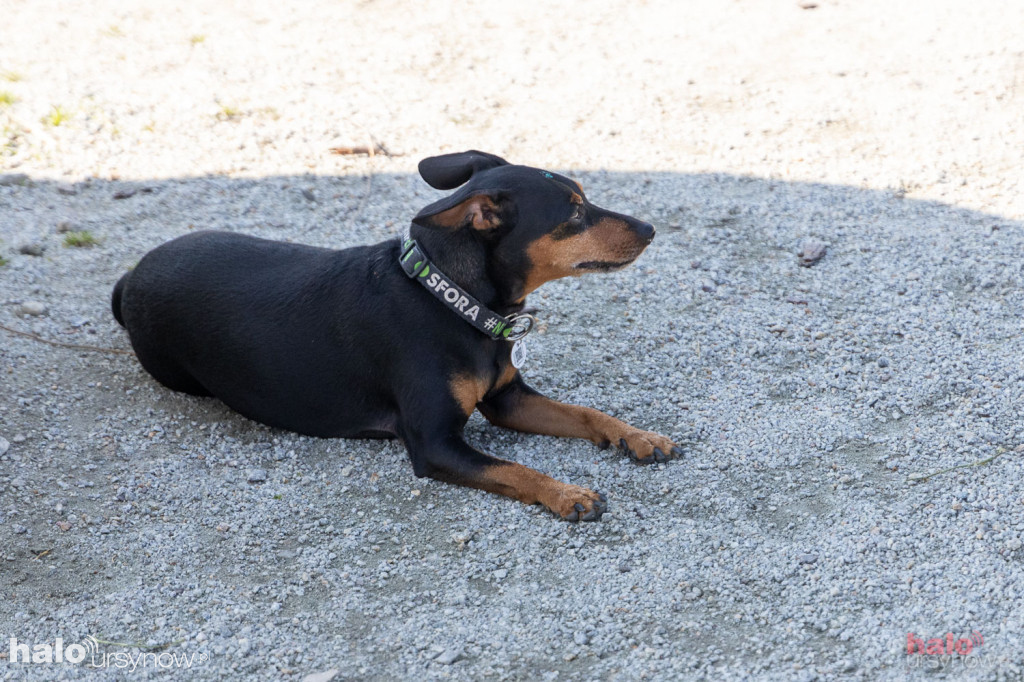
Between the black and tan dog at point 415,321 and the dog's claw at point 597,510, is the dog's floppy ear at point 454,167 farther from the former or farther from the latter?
the dog's claw at point 597,510

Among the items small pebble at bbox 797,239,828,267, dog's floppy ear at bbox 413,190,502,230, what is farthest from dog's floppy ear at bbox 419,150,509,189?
small pebble at bbox 797,239,828,267

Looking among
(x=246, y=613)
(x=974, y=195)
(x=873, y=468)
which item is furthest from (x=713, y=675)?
(x=974, y=195)

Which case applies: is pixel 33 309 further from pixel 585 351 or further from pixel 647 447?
pixel 647 447

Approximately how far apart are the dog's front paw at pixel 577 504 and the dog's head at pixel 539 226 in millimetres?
942

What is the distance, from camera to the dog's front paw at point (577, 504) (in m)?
4.25

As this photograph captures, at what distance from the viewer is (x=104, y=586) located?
13.3ft

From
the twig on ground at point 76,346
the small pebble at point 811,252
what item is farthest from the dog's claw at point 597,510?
the twig on ground at point 76,346

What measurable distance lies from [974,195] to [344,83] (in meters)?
5.00

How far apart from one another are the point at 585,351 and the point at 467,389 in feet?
4.10

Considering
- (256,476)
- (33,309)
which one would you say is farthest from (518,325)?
(33,309)

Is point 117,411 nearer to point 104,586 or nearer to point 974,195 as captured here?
point 104,586

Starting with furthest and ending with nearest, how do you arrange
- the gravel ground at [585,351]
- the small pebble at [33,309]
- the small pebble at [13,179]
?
the small pebble at [13,179] → the small pebble at [33,309] → the gravel ground at [585,351]

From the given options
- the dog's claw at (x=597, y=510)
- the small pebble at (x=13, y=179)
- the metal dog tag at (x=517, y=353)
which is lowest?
the small pebble at (x=13, y=179)

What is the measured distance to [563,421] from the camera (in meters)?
4.84
